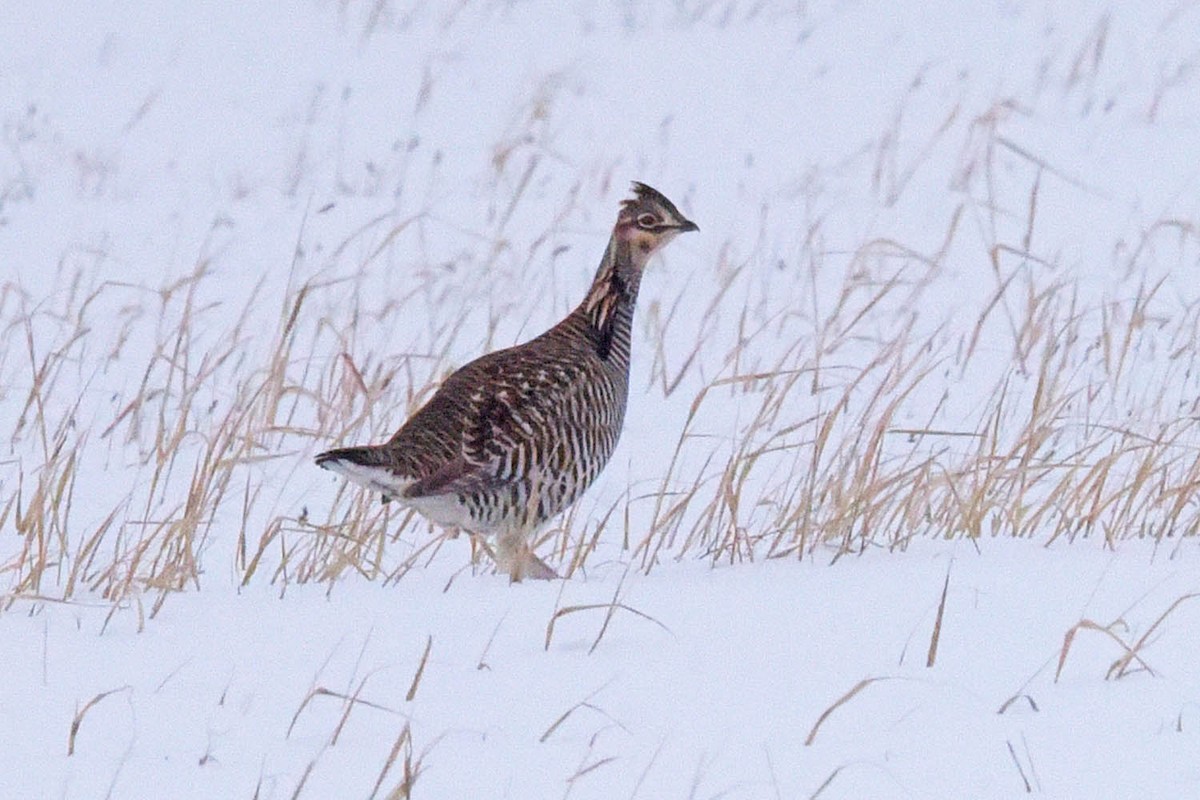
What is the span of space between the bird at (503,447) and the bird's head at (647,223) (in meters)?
0.58

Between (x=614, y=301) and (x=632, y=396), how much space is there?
1.30 meters

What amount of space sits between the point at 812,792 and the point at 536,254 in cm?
595

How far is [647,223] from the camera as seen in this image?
607 centimetres

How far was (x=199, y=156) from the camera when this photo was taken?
10.4 m

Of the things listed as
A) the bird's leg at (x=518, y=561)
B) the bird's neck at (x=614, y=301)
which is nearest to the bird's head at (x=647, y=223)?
the bird's neck at (x=614, y=301)

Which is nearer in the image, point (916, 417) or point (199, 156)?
point (916, 417)

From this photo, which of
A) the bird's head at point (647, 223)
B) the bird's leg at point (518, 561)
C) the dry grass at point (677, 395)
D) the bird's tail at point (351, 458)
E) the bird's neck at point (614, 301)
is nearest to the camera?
the bird's leg at point (518, 561)

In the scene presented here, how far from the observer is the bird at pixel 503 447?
197 inches

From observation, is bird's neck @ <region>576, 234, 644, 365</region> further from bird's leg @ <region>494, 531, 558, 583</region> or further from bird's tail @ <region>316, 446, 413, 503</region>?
bird's tail @ <region>316, 446, 413, 503</region>

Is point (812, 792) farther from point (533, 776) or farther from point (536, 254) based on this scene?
point (536, 254)

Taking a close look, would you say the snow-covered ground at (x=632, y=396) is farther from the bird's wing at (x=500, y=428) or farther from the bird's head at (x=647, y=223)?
the bird's head at (x=647, y=223)

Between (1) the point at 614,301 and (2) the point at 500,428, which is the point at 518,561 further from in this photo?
(1) the point at 614,301

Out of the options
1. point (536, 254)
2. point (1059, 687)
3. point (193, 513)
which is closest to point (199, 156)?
point (536, 254)

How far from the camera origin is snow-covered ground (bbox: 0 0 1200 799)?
321 cm
